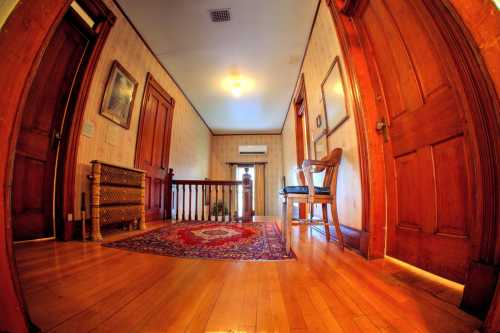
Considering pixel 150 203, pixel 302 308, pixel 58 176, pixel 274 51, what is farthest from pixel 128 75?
pixel 302 308

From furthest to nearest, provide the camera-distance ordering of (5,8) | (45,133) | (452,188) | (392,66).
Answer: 1. (45,133)
2. (392,66)
3. (452,188)
4. (5,8)

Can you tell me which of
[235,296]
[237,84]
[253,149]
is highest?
[237,84]

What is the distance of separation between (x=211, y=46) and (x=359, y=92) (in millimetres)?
2604

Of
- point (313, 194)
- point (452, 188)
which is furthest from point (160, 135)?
point (452, 188)

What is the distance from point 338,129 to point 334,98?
343 mm

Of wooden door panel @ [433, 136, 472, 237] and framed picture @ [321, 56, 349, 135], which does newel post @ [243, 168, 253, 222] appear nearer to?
framed picture @ [321, 56, 349, 135]

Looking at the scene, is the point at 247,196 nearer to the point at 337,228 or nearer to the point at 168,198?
the point at 168,198

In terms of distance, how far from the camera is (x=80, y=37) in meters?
2.25

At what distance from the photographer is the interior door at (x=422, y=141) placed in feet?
3.14

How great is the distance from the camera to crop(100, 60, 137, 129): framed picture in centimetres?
250

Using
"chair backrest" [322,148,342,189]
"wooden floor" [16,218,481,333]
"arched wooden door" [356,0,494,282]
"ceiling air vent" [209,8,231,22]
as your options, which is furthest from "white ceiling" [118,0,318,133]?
"wooden floor" [16,218,481,333]

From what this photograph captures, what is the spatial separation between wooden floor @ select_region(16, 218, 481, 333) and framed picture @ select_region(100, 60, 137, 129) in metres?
1.81

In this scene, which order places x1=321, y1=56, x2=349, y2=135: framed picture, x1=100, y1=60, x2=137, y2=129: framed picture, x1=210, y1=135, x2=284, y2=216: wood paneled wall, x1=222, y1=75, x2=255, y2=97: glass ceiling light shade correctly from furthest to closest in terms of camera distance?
x1=210, y1=135, x2=284, y2=216: wood paneled wall < x1=222, y1=75, x2=255, y2=97: glass ceiling light shade < x1=100, y1=60, x2=137, y2=129: framed picture < x1=321, y1=56, x2=349, y2=135: framed picture

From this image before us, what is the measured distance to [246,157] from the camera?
24.5 feet
